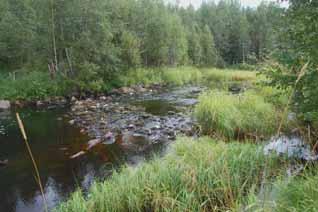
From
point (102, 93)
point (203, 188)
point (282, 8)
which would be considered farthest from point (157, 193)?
point (102, 93)

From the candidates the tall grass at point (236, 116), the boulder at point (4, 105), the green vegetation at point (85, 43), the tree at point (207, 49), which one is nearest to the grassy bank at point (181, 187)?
the tall grass at point (236, 116)

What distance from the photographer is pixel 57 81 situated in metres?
16.1

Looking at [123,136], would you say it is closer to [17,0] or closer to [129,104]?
[129,104]

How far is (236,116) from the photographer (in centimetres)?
715

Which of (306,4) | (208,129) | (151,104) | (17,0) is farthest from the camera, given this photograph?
(17,0)

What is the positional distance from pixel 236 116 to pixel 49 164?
487cm

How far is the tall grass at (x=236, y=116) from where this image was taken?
266 inches

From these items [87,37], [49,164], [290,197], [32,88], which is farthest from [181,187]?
[87,37]

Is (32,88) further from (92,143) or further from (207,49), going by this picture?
(207,49)

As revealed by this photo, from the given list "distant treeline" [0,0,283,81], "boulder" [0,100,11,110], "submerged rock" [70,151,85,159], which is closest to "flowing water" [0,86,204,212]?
"submerged rock" [70,151,85,159]

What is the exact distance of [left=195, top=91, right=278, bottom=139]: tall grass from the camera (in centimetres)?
676

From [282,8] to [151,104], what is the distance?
9051mm

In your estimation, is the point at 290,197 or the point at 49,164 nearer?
the point at 290,197

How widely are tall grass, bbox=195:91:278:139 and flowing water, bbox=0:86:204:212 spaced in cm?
155
